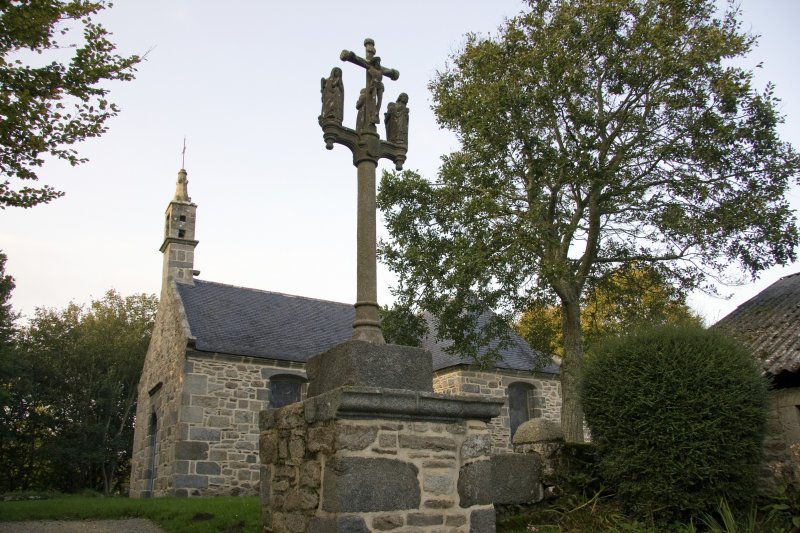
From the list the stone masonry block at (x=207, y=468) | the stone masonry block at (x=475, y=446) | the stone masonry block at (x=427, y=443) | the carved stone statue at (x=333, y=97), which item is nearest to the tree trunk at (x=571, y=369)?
the stone masonry block at (x=475, y=446)

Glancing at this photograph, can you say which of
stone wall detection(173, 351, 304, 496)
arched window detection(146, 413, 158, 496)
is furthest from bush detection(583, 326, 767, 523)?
arched window detection(146, 413, 158, 496)

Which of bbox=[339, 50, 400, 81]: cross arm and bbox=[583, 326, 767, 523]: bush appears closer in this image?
bbox=[339, 50, 400, 81]: cross arm

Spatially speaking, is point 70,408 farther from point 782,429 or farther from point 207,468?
point 782,429

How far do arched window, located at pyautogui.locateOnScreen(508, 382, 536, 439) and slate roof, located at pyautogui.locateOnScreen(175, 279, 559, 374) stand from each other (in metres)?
0.69

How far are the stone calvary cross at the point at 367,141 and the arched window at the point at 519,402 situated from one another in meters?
14.2

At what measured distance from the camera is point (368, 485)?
178 inches

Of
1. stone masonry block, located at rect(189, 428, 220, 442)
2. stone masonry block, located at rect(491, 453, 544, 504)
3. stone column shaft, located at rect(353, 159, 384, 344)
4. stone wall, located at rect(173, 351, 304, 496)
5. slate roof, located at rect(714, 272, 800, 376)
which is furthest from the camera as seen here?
stone masonry block, located at rect(189, 428, 220, 442)

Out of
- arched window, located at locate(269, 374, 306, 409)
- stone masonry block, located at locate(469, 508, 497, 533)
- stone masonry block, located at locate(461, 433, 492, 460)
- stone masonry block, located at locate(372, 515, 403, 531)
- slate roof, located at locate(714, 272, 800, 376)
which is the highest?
slate roof, located at locate(714, 272, 800, 376)

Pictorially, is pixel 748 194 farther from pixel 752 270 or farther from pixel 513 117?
pixel 513 117

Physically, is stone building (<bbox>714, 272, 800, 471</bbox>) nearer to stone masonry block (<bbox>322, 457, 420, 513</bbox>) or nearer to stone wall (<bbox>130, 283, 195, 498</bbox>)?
stone masonry block (<bbox>322, 457, 420, 513</bbox>)

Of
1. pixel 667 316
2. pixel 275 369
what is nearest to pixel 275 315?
pixel 275 369

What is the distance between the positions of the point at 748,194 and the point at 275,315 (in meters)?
13.2

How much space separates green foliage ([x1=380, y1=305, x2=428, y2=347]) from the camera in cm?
1270

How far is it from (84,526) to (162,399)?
21.6 feet
